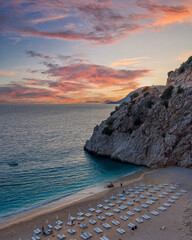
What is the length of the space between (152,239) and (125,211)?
6438 millimetres

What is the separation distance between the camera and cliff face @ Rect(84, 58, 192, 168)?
1631 inches

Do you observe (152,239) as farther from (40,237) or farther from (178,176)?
(178,176)

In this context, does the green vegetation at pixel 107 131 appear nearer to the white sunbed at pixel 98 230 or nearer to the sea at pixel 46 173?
the sea at pixel 46 173

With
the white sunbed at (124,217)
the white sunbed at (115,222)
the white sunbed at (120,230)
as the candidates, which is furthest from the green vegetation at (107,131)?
the white sunbed at (120,230)

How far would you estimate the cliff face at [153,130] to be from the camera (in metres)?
41.4

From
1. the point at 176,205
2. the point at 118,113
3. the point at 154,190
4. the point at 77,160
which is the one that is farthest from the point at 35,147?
the point at 176,205

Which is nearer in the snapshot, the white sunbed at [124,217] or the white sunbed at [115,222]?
the white sunbed at [115,222]

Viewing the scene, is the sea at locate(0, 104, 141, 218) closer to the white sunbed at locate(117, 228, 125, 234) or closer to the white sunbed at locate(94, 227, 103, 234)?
the white sunbed at locate(94, 227, 103, 234)

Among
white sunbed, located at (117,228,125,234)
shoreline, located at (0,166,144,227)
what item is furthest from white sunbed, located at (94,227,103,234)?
shoreline, located at (0,166,144,227)

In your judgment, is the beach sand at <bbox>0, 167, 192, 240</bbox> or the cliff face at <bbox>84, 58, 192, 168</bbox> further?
the cliff face at <bbox>84, 58, 192, 168</bbox>

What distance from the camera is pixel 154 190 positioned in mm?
31609

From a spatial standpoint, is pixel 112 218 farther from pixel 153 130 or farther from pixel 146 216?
pixel 153 130

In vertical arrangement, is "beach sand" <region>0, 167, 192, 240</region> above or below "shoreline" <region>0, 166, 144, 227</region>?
above

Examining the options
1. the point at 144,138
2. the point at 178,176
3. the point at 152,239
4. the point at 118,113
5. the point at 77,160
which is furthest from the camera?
the point at 118,113
